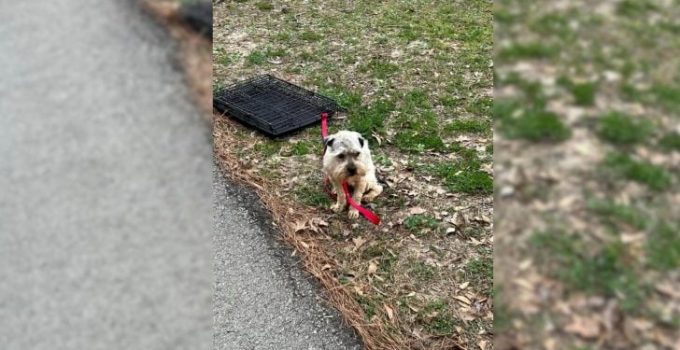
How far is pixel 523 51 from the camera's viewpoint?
6.40 ft

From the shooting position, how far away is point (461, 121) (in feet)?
16.6

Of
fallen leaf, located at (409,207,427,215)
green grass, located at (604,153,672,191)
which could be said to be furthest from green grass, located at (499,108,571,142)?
fallen leaf, located at (409,207,427,215)

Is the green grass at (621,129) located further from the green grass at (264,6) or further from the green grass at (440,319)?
the green grass at (264,6)

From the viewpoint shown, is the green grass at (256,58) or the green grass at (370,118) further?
the green grass at (256,58)

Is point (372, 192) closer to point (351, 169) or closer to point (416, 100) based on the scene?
point (351, 169)

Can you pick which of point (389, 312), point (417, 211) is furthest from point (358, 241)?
point (389, 312)

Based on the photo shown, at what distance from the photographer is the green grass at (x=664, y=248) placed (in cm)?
301

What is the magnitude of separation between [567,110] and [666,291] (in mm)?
1008

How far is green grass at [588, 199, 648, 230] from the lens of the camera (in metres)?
3.13

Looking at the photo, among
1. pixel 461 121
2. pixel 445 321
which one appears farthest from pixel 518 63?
pixel 461 121

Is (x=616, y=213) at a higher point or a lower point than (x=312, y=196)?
higher

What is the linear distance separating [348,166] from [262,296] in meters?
1.09

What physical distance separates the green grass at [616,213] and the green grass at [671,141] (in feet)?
1.89

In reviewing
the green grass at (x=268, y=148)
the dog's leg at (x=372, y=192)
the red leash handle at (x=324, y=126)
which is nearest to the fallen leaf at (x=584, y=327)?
the dog's leg at (x=372, y=192)
